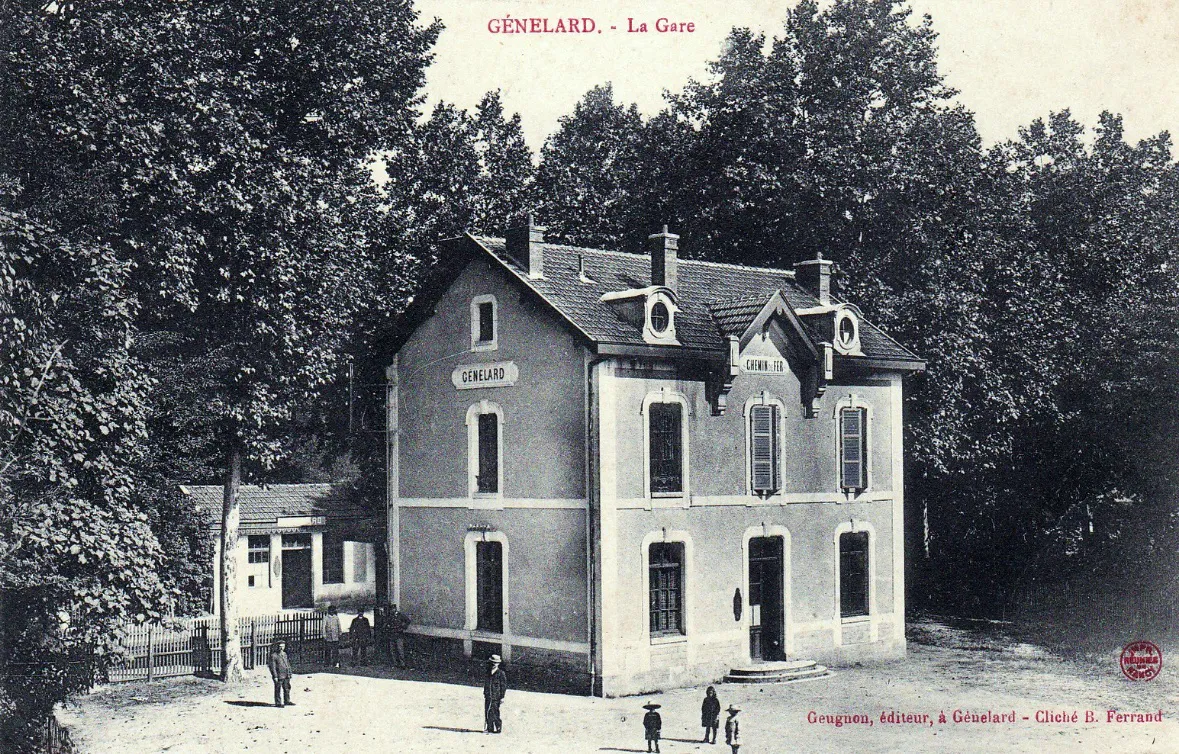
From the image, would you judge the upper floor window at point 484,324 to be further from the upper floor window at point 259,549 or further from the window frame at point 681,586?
the upper floor window at point 259,549

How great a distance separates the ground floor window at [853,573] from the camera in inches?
1003

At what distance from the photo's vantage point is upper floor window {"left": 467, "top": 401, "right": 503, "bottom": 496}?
23438 millimetres

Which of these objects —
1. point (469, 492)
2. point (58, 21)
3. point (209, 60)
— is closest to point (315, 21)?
point (209, 60)

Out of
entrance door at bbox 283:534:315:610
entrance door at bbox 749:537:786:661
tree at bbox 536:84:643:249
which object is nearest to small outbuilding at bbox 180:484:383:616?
entrance door at bbox 283:534:315:610

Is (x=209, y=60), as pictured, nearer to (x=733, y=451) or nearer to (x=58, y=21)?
(x=58, y=21)

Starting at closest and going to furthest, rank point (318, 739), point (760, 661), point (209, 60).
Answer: point (318, 739), point (209, 60), point (760, 661)

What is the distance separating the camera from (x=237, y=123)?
2202cm

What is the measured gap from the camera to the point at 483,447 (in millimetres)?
23766

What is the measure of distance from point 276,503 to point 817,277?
18.0 meters

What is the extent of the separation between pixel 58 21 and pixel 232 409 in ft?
25.5

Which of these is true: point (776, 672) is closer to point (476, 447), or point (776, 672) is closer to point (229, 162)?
point (476, 447)

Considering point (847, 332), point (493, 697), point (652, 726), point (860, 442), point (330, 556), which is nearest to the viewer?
point (652, 726)

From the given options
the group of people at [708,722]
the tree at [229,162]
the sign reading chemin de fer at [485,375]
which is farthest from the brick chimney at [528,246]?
the group of people at [708,722]

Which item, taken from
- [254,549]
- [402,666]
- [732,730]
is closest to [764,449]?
[732,730]
